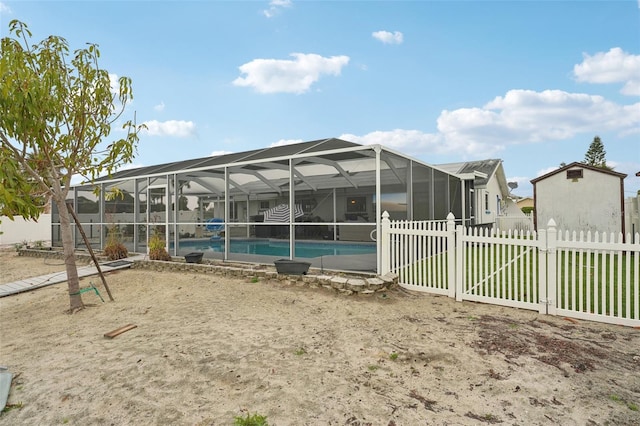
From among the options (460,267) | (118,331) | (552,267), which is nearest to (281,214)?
(460,267)

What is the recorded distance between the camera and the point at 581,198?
1050 centimetres

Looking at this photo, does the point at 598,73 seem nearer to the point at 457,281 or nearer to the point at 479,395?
the point at 457,281

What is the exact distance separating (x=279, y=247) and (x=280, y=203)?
2.89 meters

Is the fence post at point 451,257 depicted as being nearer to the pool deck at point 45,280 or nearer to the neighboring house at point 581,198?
the neighboring house at point 581,198

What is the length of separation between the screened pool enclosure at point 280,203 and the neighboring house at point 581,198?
264cm

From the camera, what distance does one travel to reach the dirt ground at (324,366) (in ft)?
8.04

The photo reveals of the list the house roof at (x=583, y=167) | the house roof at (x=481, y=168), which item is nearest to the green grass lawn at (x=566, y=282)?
the house roof at (x=583, y=167)

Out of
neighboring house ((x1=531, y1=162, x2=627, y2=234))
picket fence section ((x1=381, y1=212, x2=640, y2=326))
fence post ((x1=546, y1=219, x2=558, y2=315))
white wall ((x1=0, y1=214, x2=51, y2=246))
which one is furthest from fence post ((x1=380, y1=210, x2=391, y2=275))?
white wall ((x1=0, y1=214, x2=51, y2=246))

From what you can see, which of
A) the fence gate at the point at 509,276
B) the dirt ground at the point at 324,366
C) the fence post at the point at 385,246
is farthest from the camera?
the fence post at the point at 385,246

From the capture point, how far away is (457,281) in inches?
211

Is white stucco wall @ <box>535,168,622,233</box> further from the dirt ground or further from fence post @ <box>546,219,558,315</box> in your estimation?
the dirt ground

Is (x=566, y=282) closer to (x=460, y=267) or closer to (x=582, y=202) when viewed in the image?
(x=460, y=267)

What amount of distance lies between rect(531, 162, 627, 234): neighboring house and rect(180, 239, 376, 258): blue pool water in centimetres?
666

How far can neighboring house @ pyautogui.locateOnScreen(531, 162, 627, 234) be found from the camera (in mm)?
9875
